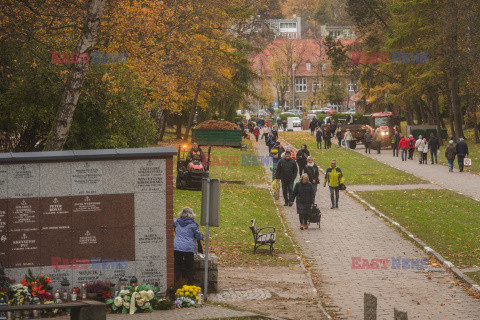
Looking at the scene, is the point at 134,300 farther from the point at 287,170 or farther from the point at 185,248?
the point at 287,170

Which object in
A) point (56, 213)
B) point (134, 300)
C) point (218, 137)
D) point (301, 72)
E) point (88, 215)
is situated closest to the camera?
point (134, 300)

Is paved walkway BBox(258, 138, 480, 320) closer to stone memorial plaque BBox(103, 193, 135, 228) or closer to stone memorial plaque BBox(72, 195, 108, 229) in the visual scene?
stone memorial plaque BBox(103, 193, 135, 228)

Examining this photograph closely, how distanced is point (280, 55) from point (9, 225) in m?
111

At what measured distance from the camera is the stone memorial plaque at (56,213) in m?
11.7

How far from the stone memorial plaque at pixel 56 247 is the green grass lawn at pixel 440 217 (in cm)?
875

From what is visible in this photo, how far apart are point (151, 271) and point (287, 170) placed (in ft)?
42.0

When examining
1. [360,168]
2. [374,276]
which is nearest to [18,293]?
[374,276]

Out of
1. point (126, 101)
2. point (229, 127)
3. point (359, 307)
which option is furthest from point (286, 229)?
point (229, 127)

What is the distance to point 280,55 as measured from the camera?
4749 inches

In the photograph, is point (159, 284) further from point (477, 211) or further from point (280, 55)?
point (280, 55)

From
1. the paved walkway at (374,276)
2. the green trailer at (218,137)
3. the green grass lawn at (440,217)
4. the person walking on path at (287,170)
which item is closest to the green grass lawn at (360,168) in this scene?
the green grass lawn at (440,217)

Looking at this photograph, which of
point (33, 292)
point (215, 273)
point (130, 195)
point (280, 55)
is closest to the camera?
point (33, 292)

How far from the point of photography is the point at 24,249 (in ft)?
38.1

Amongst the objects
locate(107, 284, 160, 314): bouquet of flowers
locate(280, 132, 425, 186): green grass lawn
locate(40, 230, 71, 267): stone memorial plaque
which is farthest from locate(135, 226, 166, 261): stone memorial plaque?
locate(280, 132, 425, 186): green grass lawn
